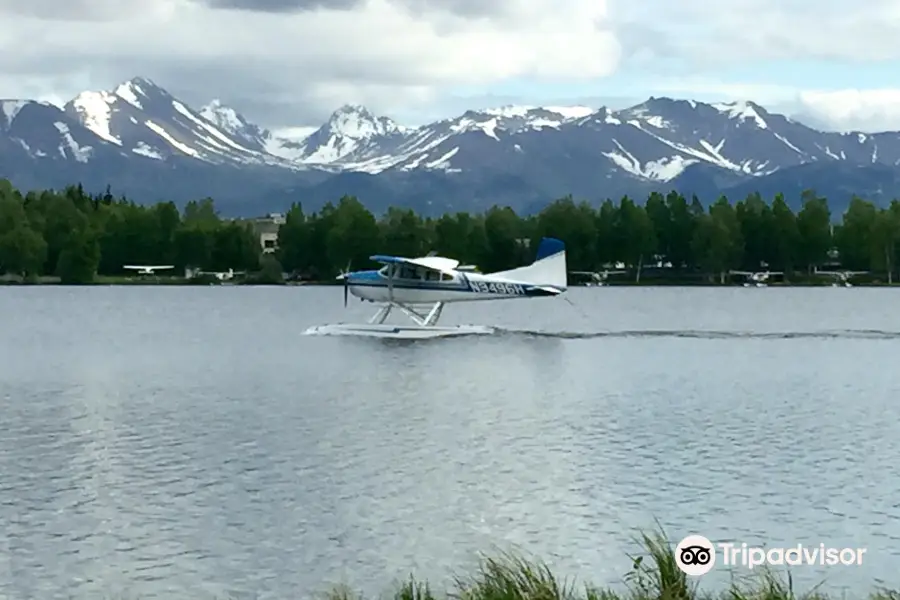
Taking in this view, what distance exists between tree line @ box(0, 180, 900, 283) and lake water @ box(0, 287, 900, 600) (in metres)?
78.3

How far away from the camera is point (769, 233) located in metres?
131

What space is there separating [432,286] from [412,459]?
2596 cm

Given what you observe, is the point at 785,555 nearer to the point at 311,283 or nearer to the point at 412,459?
the point at 412,459

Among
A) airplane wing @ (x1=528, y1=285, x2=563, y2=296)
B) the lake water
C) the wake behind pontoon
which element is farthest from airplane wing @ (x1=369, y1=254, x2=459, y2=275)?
airplane wing @ (x1=528, y1=285, x2=563, y2=296)

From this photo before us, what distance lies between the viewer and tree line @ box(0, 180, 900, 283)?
129125mm

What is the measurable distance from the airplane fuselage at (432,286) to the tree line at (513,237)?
249 feet

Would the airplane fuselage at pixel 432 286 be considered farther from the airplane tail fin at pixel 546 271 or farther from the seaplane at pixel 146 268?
the seaplane at pixel 146 268

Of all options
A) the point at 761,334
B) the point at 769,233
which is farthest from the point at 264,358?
the point at 769,233

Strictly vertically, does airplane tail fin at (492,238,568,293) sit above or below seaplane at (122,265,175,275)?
above

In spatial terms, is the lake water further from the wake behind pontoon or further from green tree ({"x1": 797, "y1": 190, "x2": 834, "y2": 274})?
green tree ({"x1": 797, "y1": 190, "x2": 834, "y2": 274})

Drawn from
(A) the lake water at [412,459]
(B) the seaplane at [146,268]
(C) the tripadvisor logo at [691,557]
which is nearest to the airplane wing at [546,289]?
(A) the lake water at [412,459]

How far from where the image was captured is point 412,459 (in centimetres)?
2447

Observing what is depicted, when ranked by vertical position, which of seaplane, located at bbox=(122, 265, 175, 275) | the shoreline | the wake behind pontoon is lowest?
the shoreline

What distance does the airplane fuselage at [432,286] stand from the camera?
1973 inches
